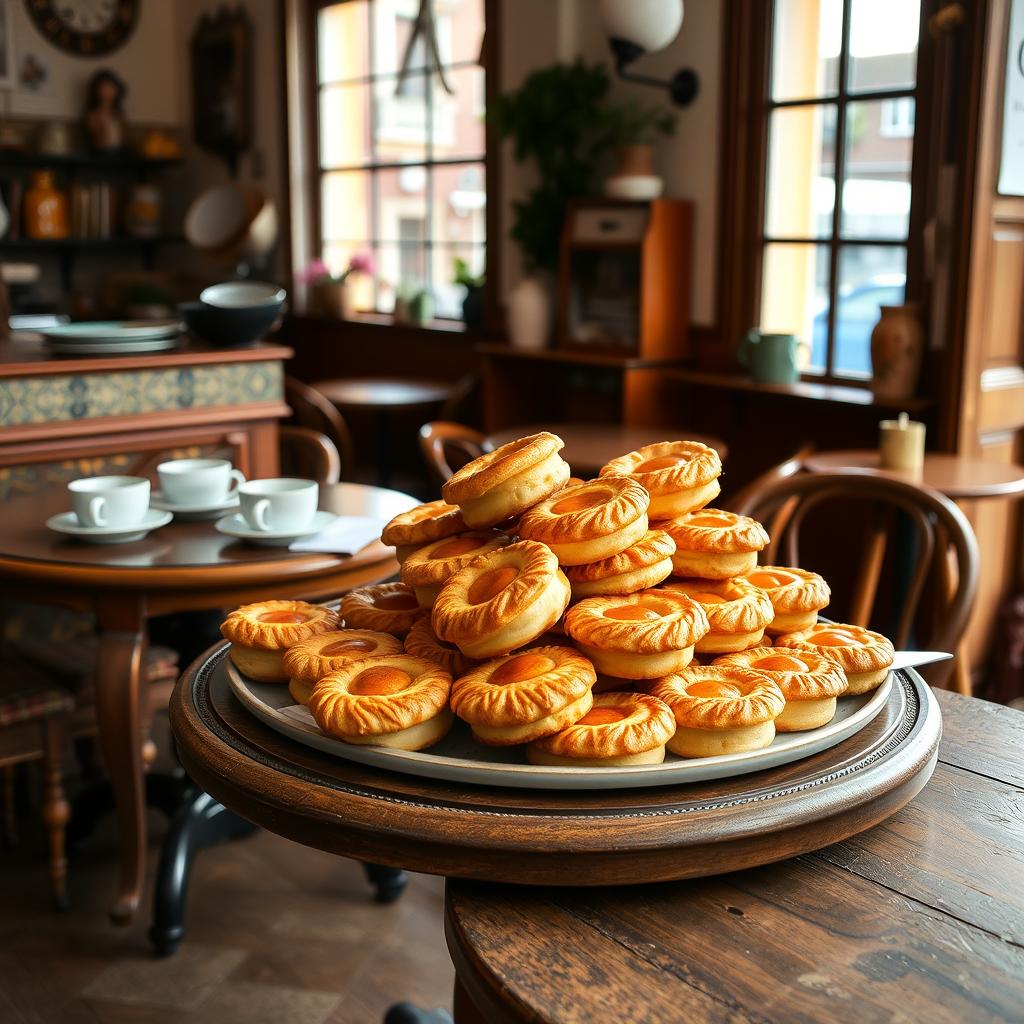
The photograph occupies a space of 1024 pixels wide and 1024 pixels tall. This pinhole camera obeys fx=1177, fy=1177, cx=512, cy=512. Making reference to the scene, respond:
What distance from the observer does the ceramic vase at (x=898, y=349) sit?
315 centimetres

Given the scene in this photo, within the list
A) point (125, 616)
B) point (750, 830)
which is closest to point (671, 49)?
point (125, 616)

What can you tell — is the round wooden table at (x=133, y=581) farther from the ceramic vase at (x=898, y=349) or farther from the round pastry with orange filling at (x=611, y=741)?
the ceramic vase at (x=898, y=349)

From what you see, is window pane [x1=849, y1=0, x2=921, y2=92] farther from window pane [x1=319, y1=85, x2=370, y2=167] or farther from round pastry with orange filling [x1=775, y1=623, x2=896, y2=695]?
window pane [x1=319, y1=85, x2=370, y2=167]

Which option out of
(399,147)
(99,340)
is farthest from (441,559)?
(399,147)

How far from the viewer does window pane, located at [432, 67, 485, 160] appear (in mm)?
4887

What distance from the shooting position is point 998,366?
10.4ft

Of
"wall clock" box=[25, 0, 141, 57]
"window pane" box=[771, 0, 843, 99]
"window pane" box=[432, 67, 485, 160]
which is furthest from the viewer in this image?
"wall clock" box=[25, 0, 141, 57]

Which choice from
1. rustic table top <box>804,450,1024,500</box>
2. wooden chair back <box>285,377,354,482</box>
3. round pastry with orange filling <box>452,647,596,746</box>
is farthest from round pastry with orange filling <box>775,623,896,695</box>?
wooden chair back <box>285,377,354,482</box>

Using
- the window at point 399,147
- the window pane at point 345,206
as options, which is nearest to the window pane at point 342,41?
the window at point 399,147

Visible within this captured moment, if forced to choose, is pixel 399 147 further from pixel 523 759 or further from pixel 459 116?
pixel 523 759

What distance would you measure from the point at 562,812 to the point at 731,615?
25 centimetres

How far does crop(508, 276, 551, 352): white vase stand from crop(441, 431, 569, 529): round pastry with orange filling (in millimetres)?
3087

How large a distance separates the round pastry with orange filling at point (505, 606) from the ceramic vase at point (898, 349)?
245cm

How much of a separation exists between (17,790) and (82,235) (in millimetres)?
4226
